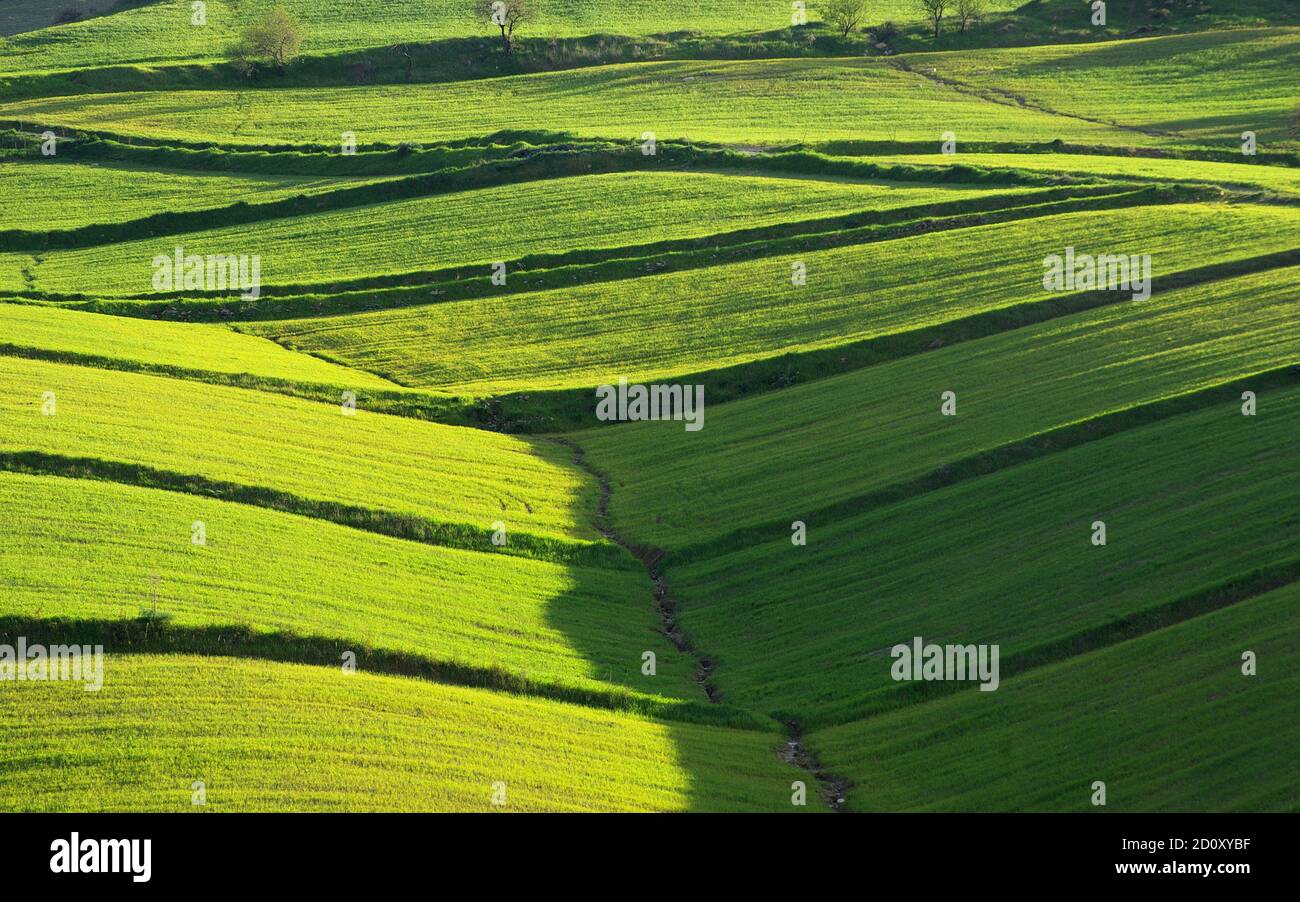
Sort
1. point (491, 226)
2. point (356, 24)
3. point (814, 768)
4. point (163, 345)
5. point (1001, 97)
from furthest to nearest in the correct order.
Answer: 1. point (356, 24)
2. point (1001, 97)
3. point (491, 226)
4. point (163, 345)
5. point (814, 768)

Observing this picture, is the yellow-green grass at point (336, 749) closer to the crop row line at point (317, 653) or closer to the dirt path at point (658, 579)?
the crop row line at point (317, 653)

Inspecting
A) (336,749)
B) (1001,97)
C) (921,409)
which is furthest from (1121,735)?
(1001,97)

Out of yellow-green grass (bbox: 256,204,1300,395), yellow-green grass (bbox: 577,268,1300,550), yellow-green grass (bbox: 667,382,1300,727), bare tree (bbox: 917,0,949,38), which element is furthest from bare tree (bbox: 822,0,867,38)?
yellow-green grass (bbox: 667,382,1300,727)

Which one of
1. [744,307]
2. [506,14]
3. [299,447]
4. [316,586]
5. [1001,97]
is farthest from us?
[506,14]

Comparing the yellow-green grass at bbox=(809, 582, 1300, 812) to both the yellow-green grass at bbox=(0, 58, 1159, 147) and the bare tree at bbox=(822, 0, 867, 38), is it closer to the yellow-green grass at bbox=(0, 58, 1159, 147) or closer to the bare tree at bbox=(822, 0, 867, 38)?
the yellow-green grass at bbox=(0, 58, 1159, 147)

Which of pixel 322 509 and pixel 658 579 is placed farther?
pixel 658 579

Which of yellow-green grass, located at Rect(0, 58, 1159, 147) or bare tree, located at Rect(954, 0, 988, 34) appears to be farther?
bare tree, located at Rect(954, 0, 988, 34)

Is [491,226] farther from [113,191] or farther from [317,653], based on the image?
[317,653]
